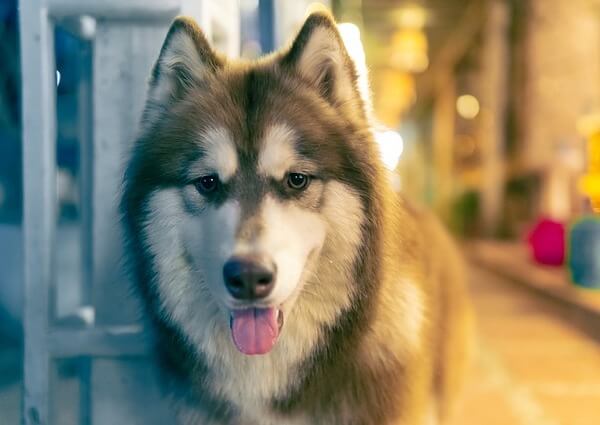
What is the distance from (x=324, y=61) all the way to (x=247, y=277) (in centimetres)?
61

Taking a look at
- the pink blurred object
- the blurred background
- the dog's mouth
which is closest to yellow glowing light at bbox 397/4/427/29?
the blurred background

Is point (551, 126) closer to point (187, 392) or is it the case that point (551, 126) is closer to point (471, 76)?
point (471, 76)

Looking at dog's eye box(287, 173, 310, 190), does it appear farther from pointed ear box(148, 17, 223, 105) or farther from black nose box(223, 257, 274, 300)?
pointed ear box(148, 17, 223, 105)

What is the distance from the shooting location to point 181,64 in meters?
1.43

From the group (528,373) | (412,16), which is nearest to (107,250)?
(528,373)

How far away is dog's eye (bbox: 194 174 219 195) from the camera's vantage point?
1.32 meters

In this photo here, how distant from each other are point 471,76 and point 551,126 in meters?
3.93

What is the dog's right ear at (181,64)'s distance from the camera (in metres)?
1.39

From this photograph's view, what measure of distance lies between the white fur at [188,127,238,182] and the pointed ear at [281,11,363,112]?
0.89 feet

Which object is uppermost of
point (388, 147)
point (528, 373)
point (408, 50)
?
point (408, 50)

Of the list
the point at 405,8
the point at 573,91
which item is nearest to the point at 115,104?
the point at 573,91

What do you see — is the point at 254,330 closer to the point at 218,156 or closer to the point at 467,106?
the point at 218,156

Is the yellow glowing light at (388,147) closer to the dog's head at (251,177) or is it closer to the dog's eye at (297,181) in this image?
the dog's head at (251,177)

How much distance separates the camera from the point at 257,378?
138cm
